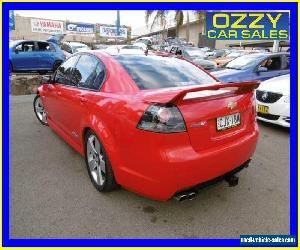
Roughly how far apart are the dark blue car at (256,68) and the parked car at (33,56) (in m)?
7.47

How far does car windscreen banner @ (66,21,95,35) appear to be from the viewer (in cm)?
4111

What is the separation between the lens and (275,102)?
5340mm

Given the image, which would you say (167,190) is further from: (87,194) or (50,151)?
(50,151)

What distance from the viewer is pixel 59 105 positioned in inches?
164

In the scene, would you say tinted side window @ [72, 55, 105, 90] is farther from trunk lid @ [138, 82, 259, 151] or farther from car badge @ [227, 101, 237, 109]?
car badge @ [227, 101, 237, 109]

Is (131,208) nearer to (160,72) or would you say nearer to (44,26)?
(160,72)

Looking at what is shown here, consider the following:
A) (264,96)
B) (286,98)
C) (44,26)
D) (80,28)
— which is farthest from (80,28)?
(286,98)

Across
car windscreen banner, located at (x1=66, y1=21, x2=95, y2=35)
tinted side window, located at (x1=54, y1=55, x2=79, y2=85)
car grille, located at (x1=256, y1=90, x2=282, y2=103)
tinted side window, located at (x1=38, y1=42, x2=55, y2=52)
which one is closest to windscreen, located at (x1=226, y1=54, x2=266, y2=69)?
car grille, located at (x1=256, y1=90, x2=282, y2=103)

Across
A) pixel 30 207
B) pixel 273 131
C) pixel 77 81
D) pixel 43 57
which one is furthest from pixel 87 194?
pixel 43 57

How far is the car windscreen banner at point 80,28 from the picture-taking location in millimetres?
41112

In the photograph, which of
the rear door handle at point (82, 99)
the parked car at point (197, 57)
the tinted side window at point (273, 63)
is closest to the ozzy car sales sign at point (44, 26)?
the parked car at point (197, 57)

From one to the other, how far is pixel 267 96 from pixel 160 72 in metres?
3.06

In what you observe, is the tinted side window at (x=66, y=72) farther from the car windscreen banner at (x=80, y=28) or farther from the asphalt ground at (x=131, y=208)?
the car windscreen banner at (x=80, y=28)

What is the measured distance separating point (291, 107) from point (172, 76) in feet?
9.37
